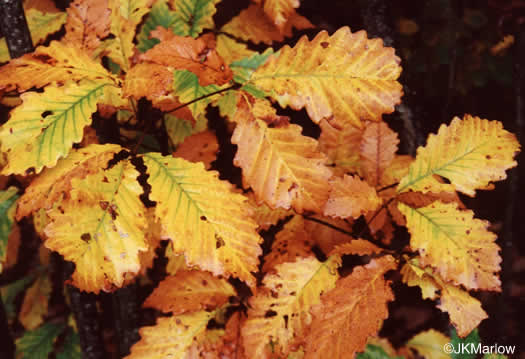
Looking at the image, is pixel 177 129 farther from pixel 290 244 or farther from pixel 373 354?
pixel 373 354

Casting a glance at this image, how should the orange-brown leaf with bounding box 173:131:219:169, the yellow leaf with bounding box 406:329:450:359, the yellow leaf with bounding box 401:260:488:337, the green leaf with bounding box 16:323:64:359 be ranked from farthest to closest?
the green leaf with bounding box 16:323:64:359 < the yellow leaf with bounding box 406:329:450:359 < the orange-brown leaf with bounding box 173:131:219:169 < the yellow leaf with bounding box 401:260:488:337

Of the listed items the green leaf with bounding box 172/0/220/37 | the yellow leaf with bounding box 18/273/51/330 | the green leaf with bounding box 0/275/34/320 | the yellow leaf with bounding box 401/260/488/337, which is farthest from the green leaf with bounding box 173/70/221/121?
the green leaf with bounding box 0/275/34/320

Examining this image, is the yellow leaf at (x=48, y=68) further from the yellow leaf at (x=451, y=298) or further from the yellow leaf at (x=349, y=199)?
the yellow leaf at (x=451, y=298)

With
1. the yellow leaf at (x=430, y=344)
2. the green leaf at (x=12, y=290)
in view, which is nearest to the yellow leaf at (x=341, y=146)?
the yellow leaf at (x=430, y=344)

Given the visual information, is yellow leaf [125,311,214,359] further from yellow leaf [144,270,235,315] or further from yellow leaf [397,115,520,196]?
yellow leaf [397,115,520,196]

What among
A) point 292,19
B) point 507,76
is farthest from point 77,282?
point 507,76

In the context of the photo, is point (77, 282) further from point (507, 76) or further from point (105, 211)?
point (507, 76)

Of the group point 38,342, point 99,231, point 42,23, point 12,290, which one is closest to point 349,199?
point 99,231
